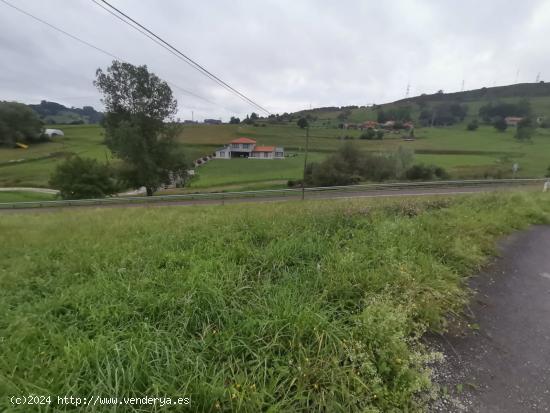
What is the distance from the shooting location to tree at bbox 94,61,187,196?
1061 inches

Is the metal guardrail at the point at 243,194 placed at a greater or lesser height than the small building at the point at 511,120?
lesser

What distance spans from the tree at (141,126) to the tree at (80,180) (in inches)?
104

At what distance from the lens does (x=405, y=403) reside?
2055 mm

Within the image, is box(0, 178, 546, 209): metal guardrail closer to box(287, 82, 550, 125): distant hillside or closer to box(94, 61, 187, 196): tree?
box(94, 61, 187, 196): tree

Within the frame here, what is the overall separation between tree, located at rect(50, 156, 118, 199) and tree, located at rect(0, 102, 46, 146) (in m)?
45.7

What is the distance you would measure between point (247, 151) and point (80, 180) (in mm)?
51280

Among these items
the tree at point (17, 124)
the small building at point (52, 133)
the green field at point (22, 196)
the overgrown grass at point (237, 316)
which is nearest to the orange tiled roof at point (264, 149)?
the green field at point (22, 196)

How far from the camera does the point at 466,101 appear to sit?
399ft

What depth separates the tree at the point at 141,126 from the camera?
26953mm

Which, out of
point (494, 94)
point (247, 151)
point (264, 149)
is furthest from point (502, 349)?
point (494, 94)

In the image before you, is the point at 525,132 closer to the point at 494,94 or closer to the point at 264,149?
the point at 264,149

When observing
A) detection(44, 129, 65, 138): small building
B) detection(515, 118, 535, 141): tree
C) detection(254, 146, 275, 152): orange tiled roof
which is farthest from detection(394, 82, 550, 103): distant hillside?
detection(44, 129, 65, 138): small building

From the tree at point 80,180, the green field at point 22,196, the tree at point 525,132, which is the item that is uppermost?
the tree at point 525,132

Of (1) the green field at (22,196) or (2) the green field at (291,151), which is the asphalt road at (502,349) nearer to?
(2) the green field at (291,151)
